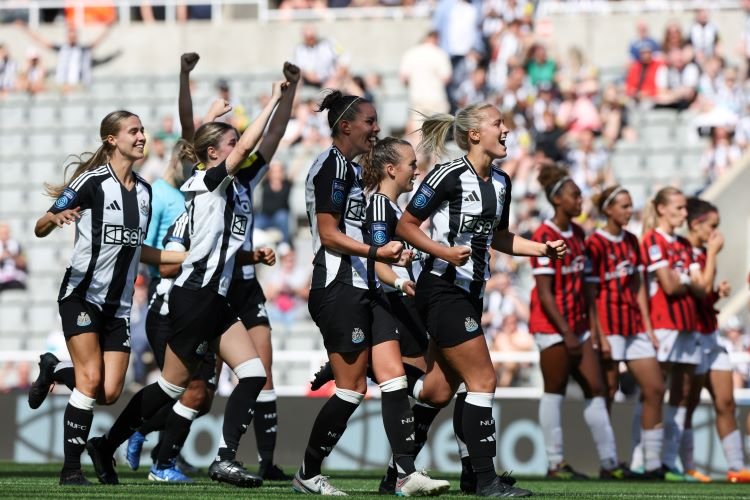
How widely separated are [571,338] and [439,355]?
2.98m

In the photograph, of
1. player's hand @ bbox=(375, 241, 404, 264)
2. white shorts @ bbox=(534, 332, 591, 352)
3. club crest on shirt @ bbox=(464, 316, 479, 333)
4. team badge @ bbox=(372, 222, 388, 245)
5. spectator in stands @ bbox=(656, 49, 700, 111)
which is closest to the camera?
player's hand @ bbox=(375, 241, 404, 264)

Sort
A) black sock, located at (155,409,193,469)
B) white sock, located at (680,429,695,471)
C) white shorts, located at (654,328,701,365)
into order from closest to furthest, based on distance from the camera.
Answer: black sock, located at (155,409,193,469), white shorts, located at (654,328,701,365), white sock, located at (680,429,695,471)

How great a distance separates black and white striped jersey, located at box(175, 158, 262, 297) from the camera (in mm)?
9047

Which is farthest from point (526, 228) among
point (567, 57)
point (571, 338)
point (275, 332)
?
point (571, 338)

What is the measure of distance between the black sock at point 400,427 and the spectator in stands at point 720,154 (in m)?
11.9

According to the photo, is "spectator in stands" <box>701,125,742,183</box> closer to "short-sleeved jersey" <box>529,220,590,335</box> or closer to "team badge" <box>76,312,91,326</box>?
"short-sleeved jersey" <box>529,220,590,335</box>

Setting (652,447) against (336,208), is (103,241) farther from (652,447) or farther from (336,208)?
(652,447)

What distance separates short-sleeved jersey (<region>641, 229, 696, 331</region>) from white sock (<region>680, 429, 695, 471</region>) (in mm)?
928

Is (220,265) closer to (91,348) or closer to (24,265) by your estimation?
(91,348)

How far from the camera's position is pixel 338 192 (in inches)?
332

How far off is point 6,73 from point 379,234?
16.5 m

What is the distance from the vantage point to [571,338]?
1145cm

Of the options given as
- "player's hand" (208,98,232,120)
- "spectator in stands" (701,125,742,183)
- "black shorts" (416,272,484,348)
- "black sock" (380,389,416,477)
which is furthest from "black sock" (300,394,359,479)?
"spectator in stands" (701,125,742,183)

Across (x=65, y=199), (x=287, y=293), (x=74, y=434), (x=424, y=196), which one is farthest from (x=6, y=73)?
(x=424, y=196)
